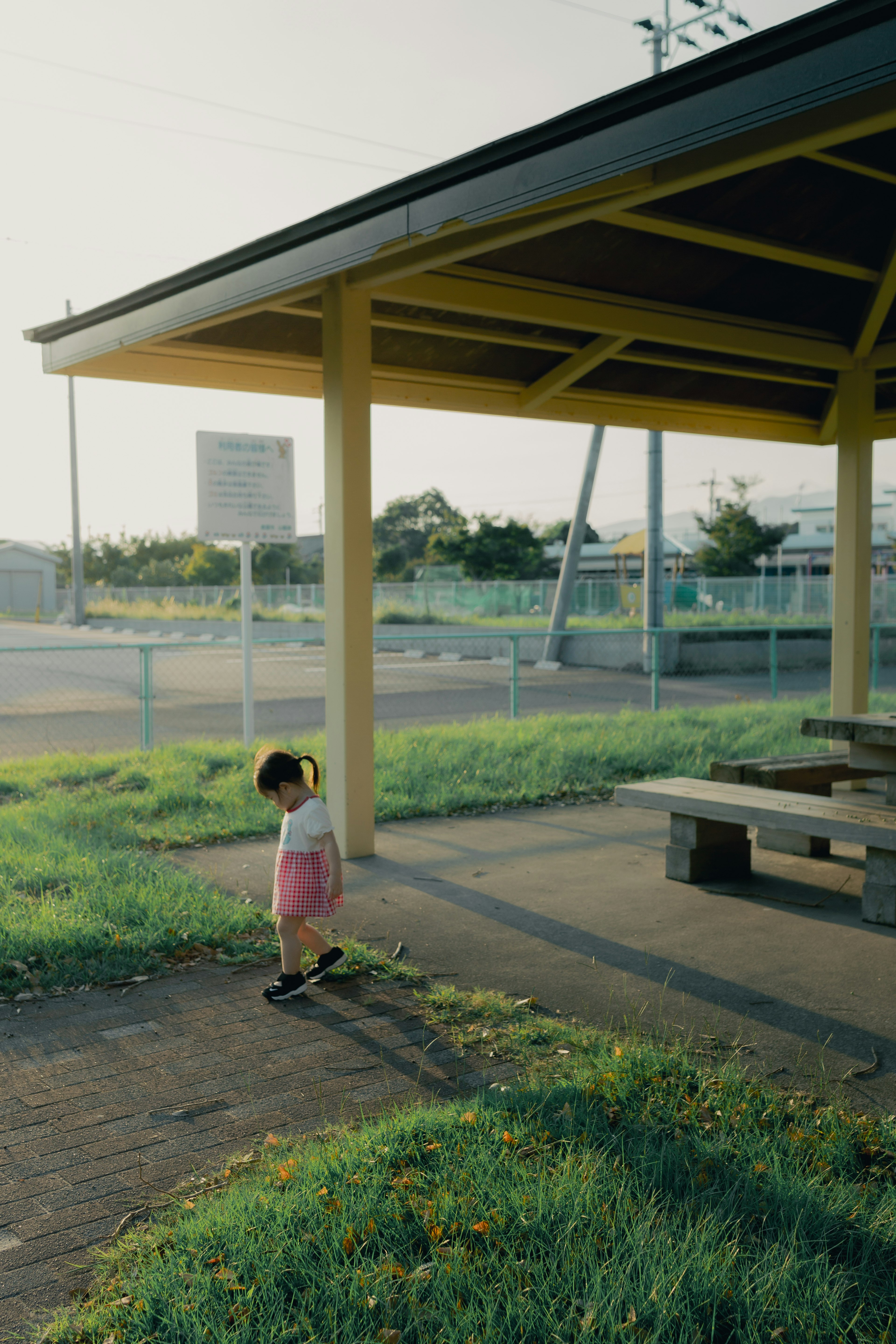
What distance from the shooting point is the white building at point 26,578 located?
83312 millimetres

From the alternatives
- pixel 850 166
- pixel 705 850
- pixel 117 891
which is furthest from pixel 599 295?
pixel 117 891

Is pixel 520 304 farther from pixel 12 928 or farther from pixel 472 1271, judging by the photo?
pixel 472 1271

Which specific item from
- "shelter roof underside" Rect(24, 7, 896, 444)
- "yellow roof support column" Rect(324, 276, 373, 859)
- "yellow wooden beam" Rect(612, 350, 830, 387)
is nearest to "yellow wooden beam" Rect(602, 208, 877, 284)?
"shelter roof underside" Rect(24, 7, 896, 444)

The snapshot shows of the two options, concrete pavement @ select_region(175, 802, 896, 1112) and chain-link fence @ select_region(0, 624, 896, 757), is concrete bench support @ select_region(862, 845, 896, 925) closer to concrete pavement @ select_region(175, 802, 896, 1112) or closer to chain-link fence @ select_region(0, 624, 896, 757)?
concrete pavement @ select_region(175, 802, 896, 1112)

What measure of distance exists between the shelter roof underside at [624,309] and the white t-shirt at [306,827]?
8.45ft

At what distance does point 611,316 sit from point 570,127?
3.03 meters

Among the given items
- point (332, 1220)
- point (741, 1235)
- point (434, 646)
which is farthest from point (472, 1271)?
point (434, 646)

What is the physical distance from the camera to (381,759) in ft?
32.2

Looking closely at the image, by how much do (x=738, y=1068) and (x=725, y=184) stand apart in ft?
14.8

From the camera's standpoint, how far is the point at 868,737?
554cm

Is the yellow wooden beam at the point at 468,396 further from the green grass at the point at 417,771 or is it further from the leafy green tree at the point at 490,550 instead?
the leafy green tree at the point at 490,550

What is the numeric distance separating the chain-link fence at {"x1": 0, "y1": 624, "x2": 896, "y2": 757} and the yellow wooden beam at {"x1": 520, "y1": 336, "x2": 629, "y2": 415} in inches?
111

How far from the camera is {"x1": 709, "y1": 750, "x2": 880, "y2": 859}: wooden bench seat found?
6.59 meters

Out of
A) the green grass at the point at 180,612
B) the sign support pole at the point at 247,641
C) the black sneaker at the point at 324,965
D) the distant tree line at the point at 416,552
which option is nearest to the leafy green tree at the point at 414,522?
the distant tree line at the point at 416,552
